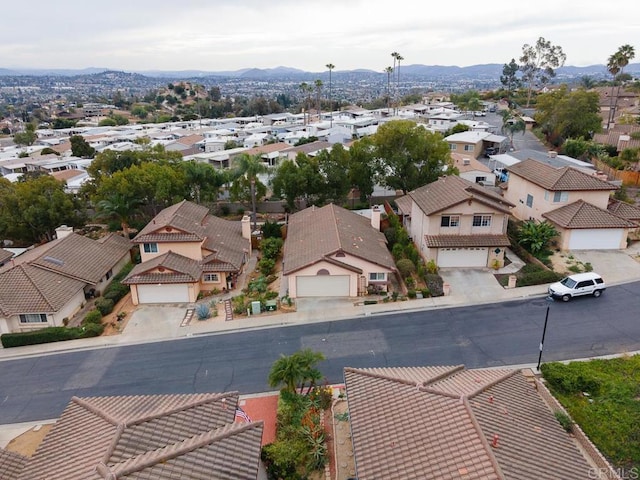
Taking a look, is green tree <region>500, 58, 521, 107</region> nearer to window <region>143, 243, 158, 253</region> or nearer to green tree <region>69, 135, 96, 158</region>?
green tree <region>69, 135, 96, 158</region>

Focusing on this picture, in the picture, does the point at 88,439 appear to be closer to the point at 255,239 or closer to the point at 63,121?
the point at 255,239

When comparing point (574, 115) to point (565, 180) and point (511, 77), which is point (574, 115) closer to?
point (565, 180)

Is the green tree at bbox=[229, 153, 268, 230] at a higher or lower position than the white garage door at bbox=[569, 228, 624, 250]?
higher

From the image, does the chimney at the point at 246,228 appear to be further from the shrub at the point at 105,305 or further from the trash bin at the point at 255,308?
the shrub at the point at 105,305

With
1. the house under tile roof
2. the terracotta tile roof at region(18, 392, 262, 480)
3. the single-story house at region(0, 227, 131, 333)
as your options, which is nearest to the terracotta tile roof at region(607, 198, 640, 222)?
the house under tile roof

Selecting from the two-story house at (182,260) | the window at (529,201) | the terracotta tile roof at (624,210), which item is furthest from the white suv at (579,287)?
the two-story house at (182,260)

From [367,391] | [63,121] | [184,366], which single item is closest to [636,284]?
[367,391]
